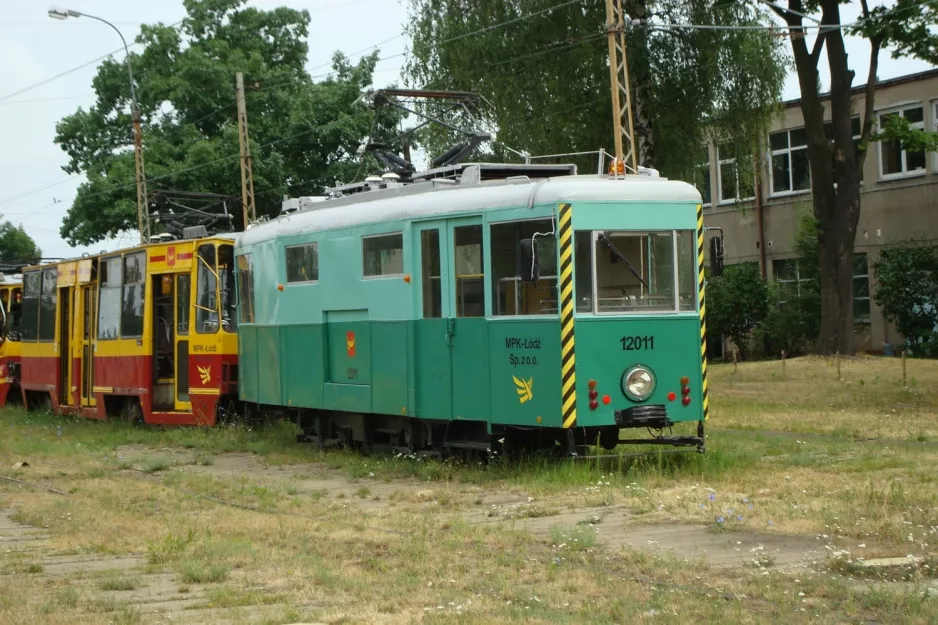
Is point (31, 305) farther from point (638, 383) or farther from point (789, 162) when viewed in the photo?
point (789, 162)

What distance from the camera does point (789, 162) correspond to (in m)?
46.4

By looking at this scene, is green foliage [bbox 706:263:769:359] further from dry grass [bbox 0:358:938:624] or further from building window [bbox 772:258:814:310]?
dry grass [bbox 0:358:938:624]

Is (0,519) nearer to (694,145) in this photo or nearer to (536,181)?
(536,181)

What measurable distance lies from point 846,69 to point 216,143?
23.3 m

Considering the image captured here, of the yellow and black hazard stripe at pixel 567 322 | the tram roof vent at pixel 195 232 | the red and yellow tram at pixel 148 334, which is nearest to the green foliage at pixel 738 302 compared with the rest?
the red and yellow tram at pixel 148 334

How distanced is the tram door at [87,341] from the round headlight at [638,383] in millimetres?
14315

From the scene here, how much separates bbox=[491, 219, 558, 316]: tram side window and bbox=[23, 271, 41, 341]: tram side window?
674 inches

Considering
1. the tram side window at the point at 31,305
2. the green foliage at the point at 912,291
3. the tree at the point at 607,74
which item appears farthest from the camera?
the green foliage at the point at 912,291

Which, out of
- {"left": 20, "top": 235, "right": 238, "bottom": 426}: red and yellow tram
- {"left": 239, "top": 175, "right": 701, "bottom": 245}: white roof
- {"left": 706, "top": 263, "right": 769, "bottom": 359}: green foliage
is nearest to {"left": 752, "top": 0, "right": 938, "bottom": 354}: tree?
{"left": 706, "top": 263, "right": 769, "bottom": 359}: green foliage

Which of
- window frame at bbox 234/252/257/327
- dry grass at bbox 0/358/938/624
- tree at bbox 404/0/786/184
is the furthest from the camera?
tree at bbox 404/0/786/184

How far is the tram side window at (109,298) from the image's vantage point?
2495 cm

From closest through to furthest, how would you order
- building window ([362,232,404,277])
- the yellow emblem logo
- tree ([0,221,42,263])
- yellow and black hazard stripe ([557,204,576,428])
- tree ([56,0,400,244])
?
yellow and black hazard stripe ([557,204,576,428]) < the yellow emblem logo < building window ([362,232,404,277]) < tree ([56,0,400,244]) < tree ([0,221,42,263])

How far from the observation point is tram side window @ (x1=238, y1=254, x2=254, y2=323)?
20.8 metres

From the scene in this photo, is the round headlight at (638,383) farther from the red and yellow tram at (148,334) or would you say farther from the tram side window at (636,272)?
the red and yellow tram at (148,334)
